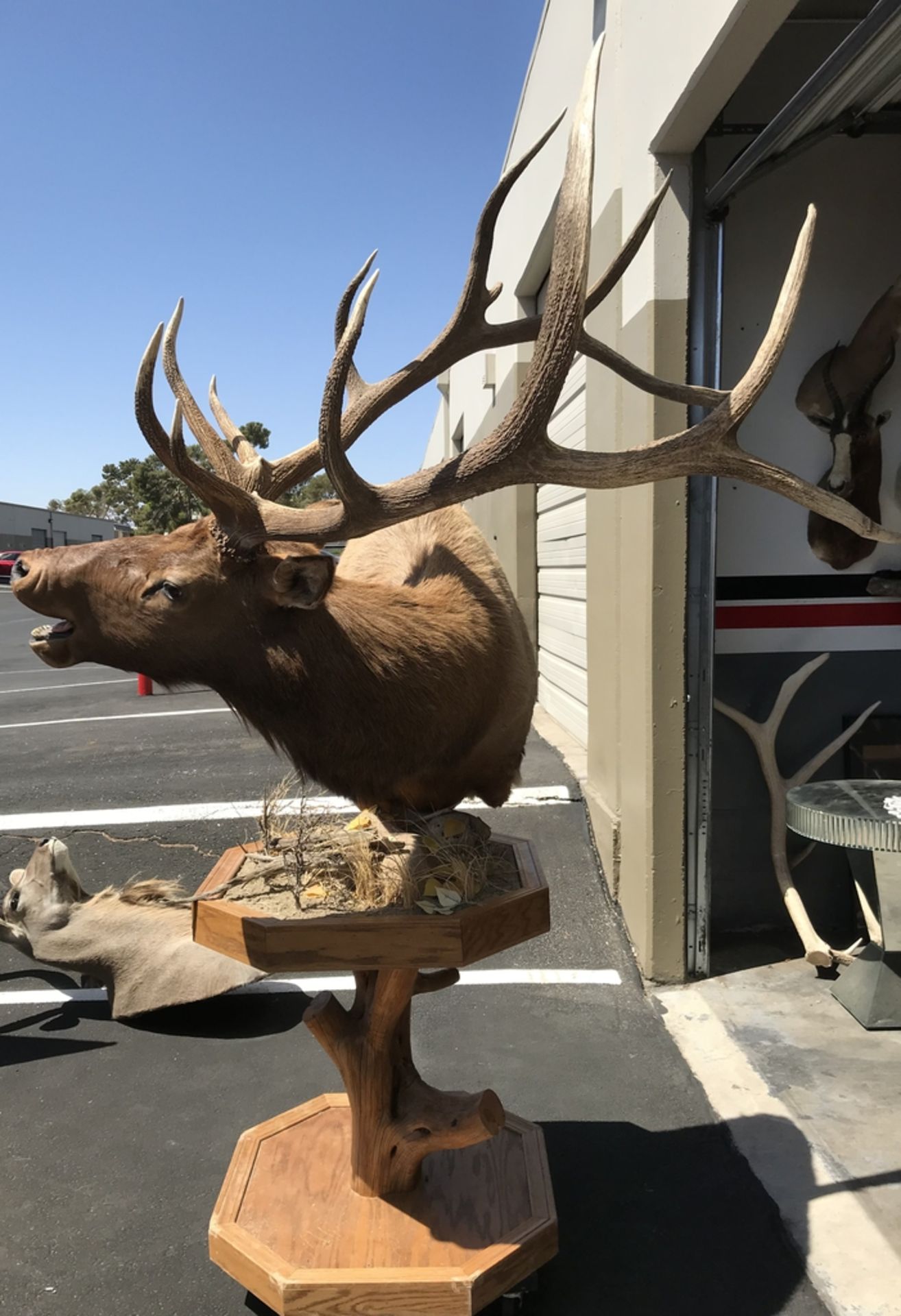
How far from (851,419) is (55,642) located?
3.53 metres

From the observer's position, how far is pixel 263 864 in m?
2.32

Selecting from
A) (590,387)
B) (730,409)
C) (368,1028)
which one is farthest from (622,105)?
(368,1028)

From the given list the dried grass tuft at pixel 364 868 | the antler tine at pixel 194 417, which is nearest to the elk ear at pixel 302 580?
the antler tine at pixel 194 417

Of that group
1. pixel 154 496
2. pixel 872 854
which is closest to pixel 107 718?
pixel 872 854

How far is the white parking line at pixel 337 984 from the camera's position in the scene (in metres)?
3.75

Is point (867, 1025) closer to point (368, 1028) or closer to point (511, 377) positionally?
point (368, 1028)

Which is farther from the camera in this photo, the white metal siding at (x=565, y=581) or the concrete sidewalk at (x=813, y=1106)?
the white metal siding at (x=565, y=581)

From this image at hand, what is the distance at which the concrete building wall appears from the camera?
170ft

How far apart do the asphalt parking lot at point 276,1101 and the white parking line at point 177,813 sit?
13mm

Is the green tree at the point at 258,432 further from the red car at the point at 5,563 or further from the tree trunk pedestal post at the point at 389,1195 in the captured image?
the tree trunk pedestal post at the point at 389,1195

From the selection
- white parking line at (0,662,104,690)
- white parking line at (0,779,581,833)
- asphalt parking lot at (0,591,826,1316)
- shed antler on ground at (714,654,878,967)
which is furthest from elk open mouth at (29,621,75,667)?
white parking line at (0,662,104,690)

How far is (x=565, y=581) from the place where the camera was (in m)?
5.79

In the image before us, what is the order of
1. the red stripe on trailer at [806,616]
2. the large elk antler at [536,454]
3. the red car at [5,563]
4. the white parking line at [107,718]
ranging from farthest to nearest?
the red car at [5,563], the white parking line at [107,718], the red stripe on trailer at [806,616], the large elk antler at [536,454]

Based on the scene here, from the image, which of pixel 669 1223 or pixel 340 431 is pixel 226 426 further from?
pixel 669 1223
